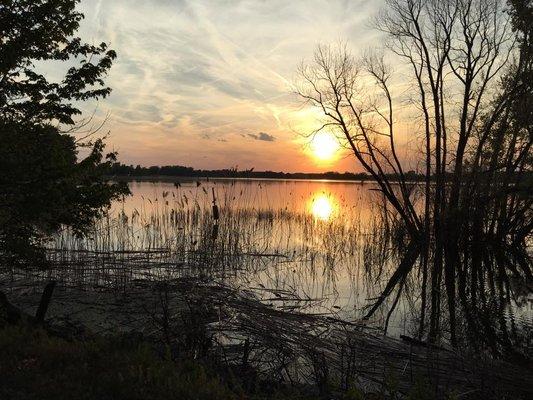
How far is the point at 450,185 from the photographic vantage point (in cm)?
2361

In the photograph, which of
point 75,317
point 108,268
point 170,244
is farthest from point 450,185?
point 75,317

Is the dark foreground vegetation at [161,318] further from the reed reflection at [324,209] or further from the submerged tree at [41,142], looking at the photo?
the reed reflection at [324,209]

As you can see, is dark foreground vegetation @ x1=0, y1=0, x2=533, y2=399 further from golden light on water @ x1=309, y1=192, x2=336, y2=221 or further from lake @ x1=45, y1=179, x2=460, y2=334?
golden light on water @ x1=309, y1=192, x2=336, y2=221

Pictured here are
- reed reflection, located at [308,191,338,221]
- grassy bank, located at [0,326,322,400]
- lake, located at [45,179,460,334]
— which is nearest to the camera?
grassy bank, located at [0,326,322,400]

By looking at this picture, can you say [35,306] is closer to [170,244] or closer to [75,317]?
[75,317]

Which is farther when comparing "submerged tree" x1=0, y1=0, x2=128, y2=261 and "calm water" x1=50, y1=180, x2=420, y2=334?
"calm water" x1=50, y1=180, x2=420, y2=334

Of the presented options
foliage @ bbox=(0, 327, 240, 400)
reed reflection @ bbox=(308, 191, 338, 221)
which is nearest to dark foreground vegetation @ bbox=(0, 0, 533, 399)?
foliage @ bbox=(0, 327, 240, 400)

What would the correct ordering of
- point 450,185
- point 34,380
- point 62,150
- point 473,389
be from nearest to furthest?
point 34,380 < point 473,389 < point 62,150 < point 450,185

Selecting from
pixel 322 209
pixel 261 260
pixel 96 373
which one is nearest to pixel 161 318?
pixel 96 373

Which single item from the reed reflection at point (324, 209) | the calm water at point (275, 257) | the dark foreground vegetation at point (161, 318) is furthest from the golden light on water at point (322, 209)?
the dark foreground vegetation at point (161, 318)

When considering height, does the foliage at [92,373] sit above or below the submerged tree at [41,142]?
below

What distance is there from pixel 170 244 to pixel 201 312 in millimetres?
9992

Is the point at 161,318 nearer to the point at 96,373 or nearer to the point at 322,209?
the point at 96,373

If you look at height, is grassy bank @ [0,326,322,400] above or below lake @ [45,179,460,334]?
above
